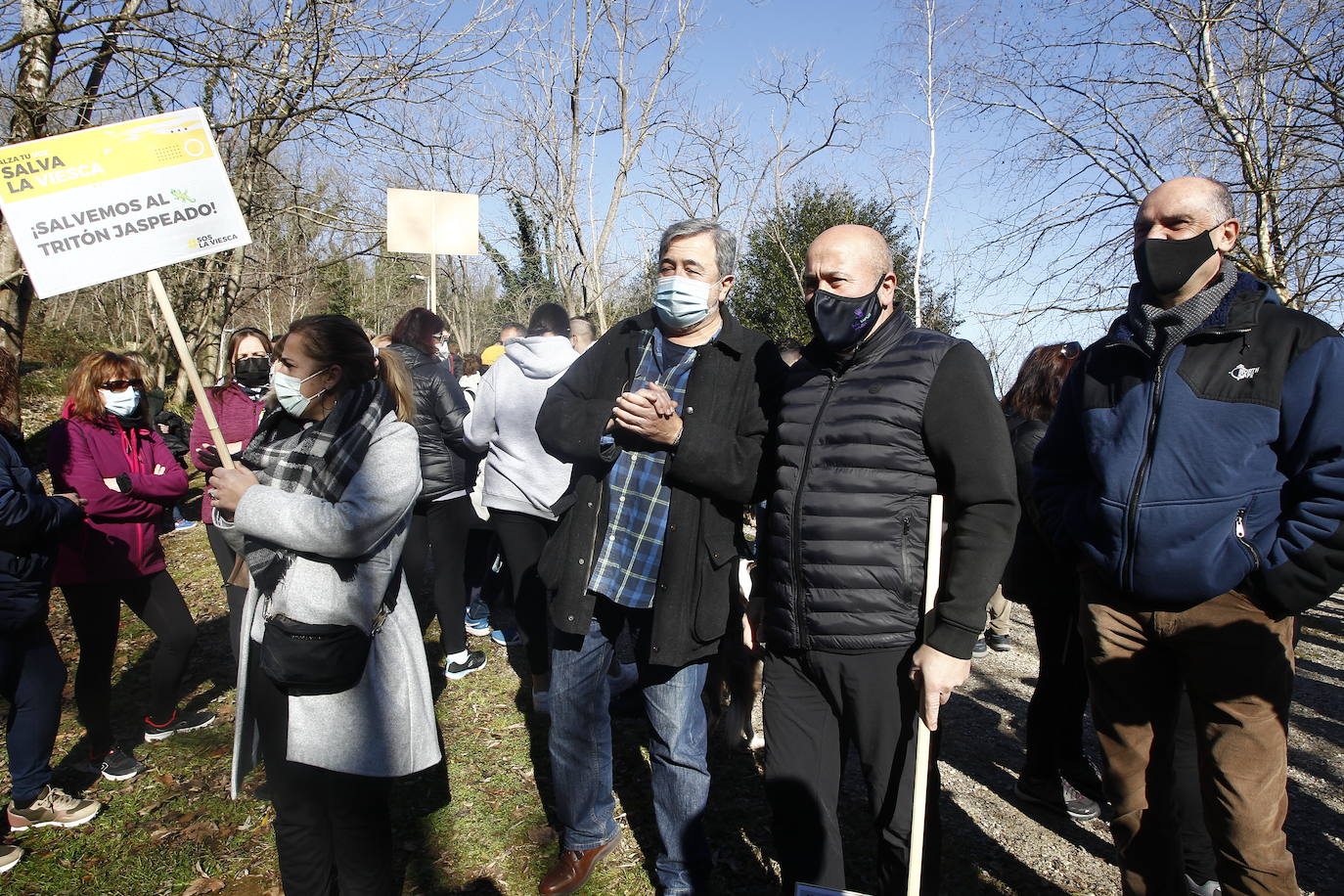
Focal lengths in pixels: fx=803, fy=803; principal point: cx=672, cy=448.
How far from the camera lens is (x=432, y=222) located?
7469 mm

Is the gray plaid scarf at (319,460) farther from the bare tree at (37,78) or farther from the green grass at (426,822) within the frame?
the bare tree at (37,78)

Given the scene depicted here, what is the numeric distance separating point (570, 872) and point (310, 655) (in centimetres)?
136

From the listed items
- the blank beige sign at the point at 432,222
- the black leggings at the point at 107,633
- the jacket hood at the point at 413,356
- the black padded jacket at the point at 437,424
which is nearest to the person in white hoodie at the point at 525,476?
the black padded jacket at the point at 437,424

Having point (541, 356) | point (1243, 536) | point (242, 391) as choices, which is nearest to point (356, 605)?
point (541, 356)

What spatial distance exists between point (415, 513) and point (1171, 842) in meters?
3.93

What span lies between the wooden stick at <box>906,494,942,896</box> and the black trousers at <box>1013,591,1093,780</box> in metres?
1.66

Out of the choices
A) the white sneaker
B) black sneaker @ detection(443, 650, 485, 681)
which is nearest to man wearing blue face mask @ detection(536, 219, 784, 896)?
the white sneaker

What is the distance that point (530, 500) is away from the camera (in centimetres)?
432

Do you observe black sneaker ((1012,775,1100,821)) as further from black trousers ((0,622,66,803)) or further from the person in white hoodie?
black trousers ((0,622,66,803))

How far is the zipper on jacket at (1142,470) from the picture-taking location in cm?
224

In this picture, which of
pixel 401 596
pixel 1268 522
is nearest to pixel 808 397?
pixel 1268 522

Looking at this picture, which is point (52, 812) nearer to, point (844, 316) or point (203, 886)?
point (203, 886)

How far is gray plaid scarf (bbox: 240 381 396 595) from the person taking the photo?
236 centimetres

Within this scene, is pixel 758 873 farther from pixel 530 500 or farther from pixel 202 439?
pixel 202 439
